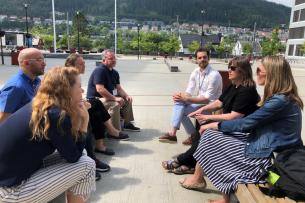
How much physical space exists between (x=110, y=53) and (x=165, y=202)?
2657 mm

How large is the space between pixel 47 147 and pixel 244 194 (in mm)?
1514

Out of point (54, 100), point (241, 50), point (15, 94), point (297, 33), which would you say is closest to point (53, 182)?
point (54, 100)

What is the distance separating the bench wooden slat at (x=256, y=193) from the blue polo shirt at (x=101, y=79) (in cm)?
283

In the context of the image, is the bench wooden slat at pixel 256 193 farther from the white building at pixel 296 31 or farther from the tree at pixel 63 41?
the tree at pixel 63 41

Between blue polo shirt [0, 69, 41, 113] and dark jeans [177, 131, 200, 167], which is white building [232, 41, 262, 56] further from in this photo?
Answer: blue polo shirt [0, 69, 41, 113]

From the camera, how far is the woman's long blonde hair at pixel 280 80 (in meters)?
1.97

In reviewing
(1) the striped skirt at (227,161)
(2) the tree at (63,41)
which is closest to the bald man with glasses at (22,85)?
(1) the striped skirt at (227,161)

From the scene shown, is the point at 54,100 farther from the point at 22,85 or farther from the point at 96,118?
the point at 96,118

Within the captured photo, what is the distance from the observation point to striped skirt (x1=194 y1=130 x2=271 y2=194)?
2.01 metres

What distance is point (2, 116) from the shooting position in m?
2.48

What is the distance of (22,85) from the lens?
101 inches

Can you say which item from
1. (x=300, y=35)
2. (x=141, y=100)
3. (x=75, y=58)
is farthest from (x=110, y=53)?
(x=300, y=35)

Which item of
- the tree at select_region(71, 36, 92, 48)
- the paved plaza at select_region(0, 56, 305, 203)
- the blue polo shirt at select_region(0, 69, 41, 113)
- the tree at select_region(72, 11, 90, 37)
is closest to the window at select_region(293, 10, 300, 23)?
the paved plaza at select_region(0, 56, 305, 203)

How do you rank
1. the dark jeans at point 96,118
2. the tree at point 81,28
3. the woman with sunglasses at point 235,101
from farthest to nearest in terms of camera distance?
the tree at point 81,28 → the dark jeans at point 96,118 → the woman with sunglasses at point 235,101
